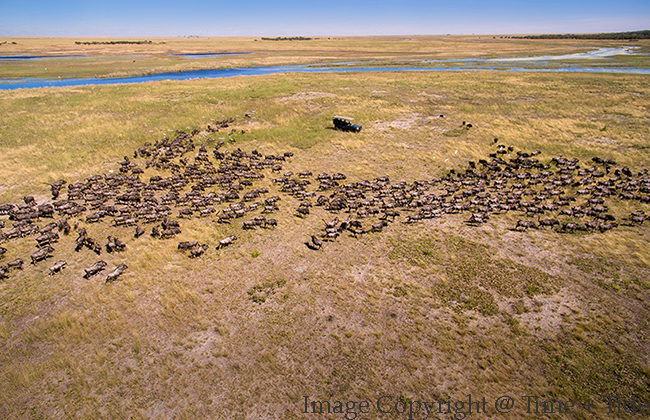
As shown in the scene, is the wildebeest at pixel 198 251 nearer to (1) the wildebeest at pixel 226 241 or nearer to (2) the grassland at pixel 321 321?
(2) the grassland at pixel 321 321

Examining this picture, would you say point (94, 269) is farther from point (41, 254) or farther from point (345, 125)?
point (345, 125)

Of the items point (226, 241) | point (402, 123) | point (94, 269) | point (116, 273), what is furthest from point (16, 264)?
point (402, 123)

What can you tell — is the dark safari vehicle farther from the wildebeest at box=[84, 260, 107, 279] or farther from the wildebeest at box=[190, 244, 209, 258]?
the wildebeest at box=[84, 260, 107, 279]

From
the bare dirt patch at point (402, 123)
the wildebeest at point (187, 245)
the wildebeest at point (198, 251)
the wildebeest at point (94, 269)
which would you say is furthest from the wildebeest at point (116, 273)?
the bare dirt patch at point (402, 123)

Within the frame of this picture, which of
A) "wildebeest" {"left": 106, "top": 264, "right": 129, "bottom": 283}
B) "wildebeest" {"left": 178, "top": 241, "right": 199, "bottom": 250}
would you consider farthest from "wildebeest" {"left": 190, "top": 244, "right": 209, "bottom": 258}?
"wildebeest" {"left": 106, "top": 264, "right": 129, "bottom": 283}

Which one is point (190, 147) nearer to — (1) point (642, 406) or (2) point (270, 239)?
(2) point (270, 239)
